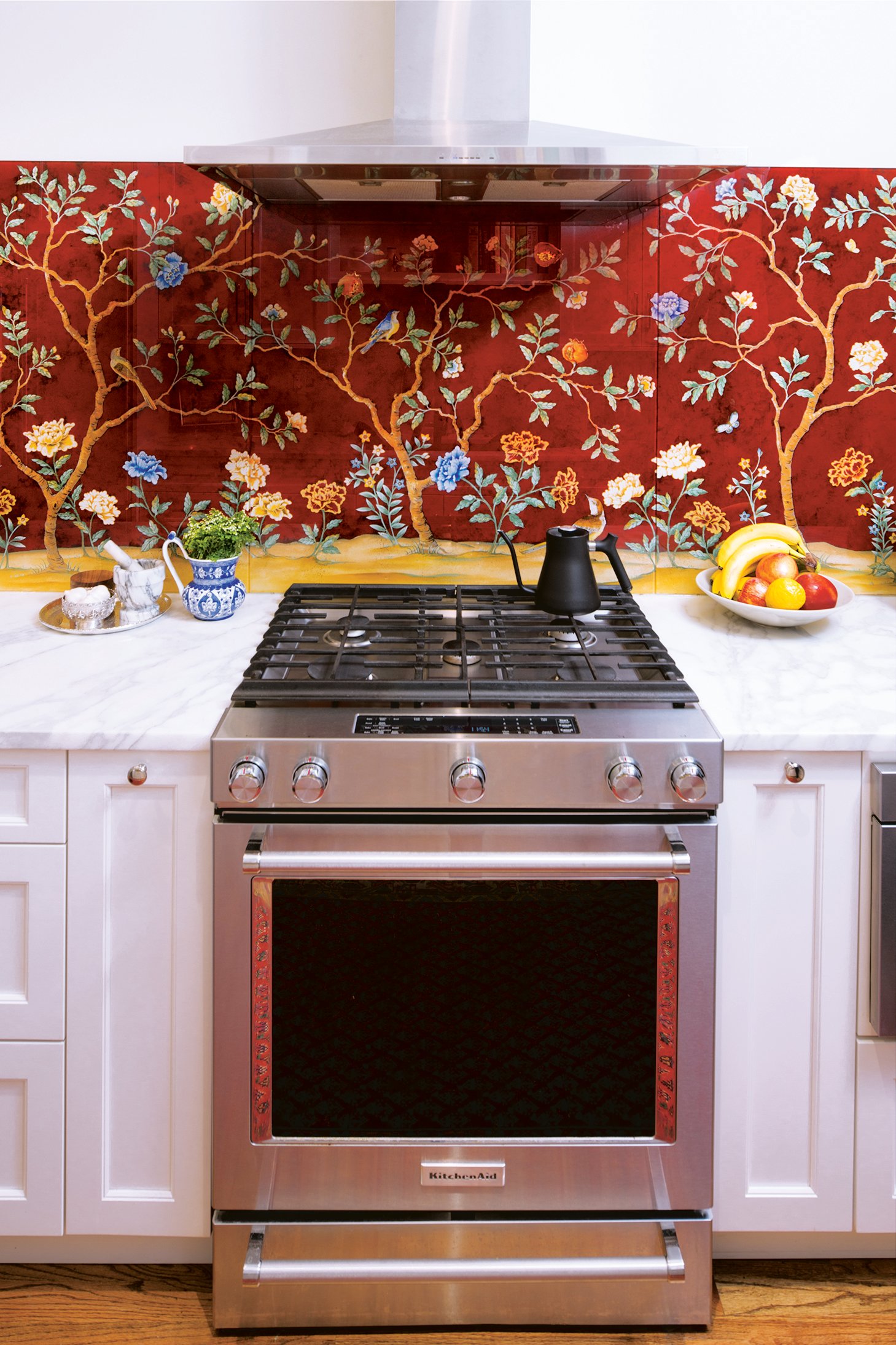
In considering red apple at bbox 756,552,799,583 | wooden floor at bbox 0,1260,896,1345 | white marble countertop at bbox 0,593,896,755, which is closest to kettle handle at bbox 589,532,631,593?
white marble countertop at bbox 0,593,896,755

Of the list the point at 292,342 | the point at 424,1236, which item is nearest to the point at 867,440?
the point at 292,342

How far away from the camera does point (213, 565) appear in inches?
81.4

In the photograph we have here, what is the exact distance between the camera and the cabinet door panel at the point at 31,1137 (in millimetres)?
1654

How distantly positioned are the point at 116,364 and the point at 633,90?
119 centimetres

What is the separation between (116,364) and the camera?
7.36 feet

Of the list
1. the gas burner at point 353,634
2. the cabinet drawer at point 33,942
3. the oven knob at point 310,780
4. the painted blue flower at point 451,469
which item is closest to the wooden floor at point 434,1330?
the cabinet drawer at point 33,942

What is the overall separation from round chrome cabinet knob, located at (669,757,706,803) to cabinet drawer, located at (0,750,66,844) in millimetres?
898

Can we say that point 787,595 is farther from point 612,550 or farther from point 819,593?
point 612,550

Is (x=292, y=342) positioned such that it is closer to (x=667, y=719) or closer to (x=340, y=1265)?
(x=667, y=719)

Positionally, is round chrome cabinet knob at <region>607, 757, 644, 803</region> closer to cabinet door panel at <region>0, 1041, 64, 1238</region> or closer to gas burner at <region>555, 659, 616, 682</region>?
gas burner at <region>555, 659, 616, 682</region>

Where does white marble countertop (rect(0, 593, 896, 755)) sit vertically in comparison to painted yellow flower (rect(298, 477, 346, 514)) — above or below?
below

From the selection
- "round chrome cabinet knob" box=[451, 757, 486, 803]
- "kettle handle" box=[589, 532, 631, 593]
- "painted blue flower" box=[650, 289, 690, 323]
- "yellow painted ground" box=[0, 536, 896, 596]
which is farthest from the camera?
"yellow painted ground" box=[0, 536, 896, 596]

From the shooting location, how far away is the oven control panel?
1552 millimetres

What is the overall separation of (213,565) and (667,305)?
3.50 ft
